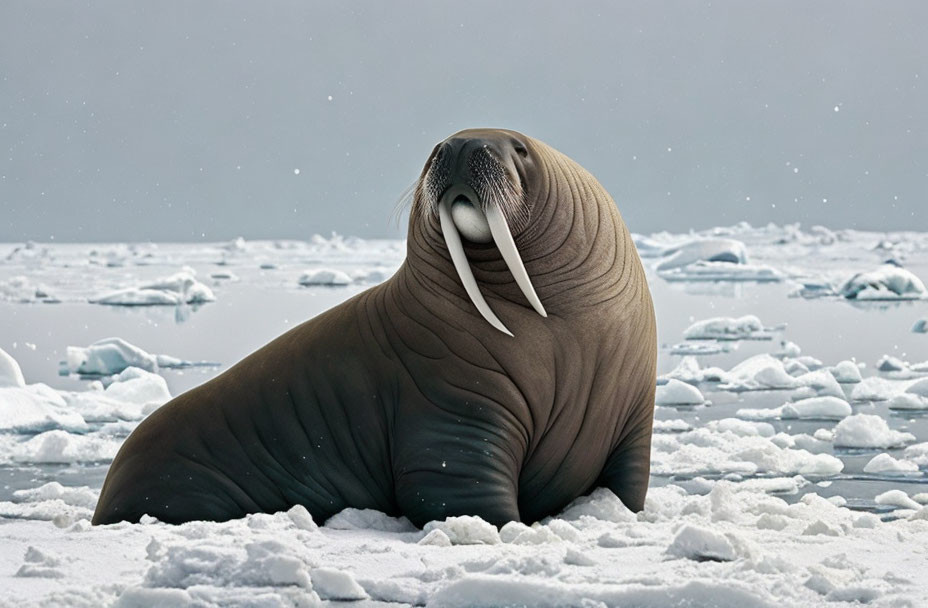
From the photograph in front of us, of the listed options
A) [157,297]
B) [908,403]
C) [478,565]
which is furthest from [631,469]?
[157,297]

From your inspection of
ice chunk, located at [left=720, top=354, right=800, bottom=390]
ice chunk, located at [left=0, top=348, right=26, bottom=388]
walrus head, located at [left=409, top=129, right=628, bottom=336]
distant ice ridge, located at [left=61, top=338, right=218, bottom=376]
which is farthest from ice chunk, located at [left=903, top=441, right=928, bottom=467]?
distant ice ridge, located at [left=61, top=338, right=218, bottom=376]

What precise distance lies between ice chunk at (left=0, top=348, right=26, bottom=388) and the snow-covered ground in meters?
0.01

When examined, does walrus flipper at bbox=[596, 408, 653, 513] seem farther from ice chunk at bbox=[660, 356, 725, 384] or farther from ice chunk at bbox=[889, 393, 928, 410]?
ice chunk at bbox=[660, 356, 725, 384]

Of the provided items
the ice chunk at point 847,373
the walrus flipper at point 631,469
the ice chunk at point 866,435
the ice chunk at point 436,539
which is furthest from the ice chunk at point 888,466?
the ice chunk at point 847,373

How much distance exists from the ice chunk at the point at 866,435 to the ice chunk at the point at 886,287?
11.3 meters

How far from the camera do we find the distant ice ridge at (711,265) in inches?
869

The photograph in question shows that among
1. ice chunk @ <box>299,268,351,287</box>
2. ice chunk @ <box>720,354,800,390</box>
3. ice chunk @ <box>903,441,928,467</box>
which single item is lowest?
ice chunk @ <box>299,268,351,287</box>

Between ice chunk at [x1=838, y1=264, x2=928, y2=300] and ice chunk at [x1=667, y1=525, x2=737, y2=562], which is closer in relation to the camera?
ice chunk at [x1=667, y1=525, x2=737, y2=562]

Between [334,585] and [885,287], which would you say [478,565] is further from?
[885,287]

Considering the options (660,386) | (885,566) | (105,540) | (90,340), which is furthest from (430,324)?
(90,340)

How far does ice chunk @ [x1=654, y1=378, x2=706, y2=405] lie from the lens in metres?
7.94

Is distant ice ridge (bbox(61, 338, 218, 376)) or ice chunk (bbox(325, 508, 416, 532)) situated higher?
ice chunk (bbox(325, 508, 416, 532))

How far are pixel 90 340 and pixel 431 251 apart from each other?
8.94 metres

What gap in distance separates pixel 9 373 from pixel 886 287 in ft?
40.6
